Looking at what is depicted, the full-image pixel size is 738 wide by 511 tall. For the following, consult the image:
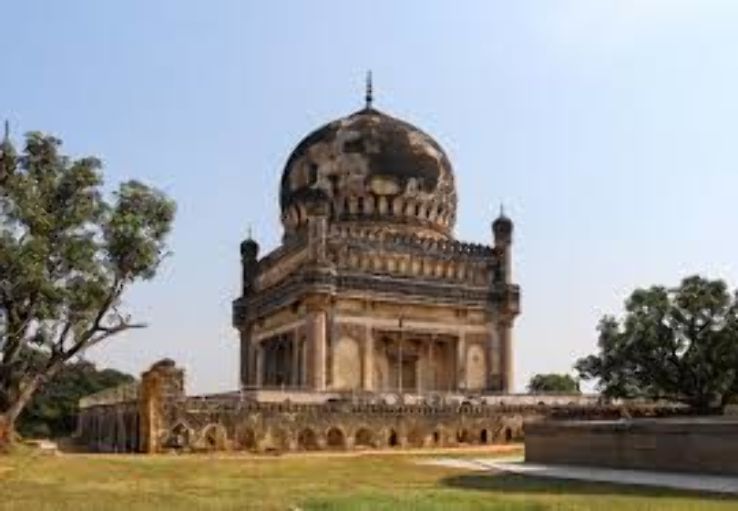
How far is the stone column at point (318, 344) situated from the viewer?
152 feet

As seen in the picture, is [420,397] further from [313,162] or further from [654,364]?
[313,162]

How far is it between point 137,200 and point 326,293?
1874 centimetres

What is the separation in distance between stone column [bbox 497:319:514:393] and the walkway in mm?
22128

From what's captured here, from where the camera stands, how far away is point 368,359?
48406mm

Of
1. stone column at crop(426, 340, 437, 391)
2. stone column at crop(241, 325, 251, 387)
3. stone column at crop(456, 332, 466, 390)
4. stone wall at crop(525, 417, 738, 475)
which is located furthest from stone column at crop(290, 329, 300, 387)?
stone wall at crop(525, 417, 738, 475)

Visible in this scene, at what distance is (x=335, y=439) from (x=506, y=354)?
45.7ft

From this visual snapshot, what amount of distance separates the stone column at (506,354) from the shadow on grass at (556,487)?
28.5 meters

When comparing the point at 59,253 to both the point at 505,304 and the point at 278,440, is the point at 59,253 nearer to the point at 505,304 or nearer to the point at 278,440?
the point at 278,440

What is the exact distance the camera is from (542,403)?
46.8m

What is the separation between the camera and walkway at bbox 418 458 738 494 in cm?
1972

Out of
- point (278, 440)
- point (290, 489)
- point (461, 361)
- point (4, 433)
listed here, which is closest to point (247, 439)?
point (278, 440)

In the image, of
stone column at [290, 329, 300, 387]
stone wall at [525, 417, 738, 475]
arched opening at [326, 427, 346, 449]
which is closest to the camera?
stone wall at [525, 417, 738, 475]

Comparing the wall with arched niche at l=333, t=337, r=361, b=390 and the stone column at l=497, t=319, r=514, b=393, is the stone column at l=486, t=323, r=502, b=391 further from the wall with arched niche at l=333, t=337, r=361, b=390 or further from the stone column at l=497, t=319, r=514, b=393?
the wall with arched niche at l=333, t=337, r=361, b=390

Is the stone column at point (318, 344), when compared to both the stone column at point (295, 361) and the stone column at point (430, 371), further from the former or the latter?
the stone column at point (430, 371)
